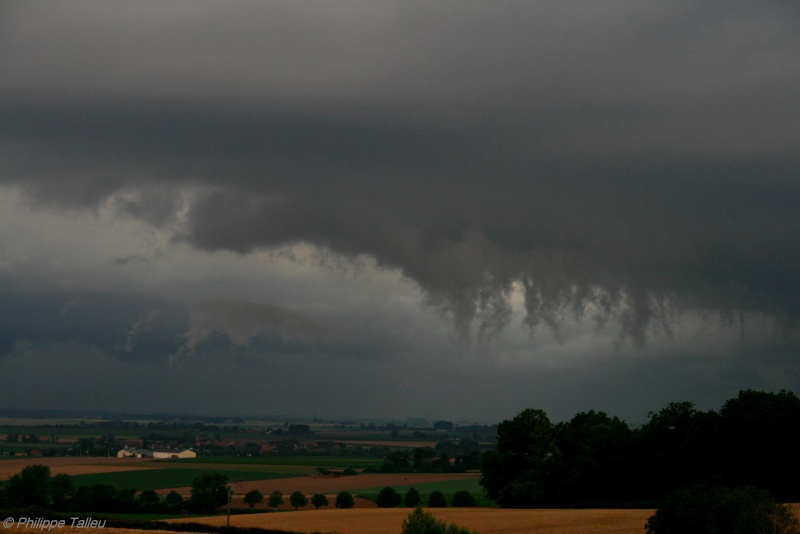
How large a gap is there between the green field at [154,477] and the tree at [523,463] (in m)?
61.5

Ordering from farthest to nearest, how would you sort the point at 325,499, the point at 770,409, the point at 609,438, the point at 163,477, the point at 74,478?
the point at 163,477 → the point at 74,478 → the point at 325,499 → the point at 609,438 → the point at 770,409

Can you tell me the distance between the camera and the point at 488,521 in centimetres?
8125

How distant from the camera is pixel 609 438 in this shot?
113 metres

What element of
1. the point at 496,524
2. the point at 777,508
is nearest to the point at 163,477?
the point at 496,524

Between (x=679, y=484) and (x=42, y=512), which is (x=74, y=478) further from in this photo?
(x=679, y=484)

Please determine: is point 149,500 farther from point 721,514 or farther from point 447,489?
point 721,514

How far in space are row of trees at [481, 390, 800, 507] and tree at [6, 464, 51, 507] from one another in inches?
2331

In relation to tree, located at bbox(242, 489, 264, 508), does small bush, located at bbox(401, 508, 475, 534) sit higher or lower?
higher

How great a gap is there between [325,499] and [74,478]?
196 ft

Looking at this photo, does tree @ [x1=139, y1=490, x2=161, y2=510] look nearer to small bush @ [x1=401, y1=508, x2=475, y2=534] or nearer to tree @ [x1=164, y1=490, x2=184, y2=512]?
tree @ [x1=164, y1=490, x2=184, y2=512]

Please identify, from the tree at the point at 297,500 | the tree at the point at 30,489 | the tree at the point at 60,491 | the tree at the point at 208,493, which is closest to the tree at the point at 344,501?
the tree at the point at 297,500

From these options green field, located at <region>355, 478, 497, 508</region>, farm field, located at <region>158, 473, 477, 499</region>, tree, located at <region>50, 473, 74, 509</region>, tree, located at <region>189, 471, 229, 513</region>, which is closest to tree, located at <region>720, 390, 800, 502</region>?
green field, located at <region>355, 478, 497, 508</region>

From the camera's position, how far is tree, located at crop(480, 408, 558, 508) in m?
114

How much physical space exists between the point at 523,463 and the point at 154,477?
8611 centimetres
